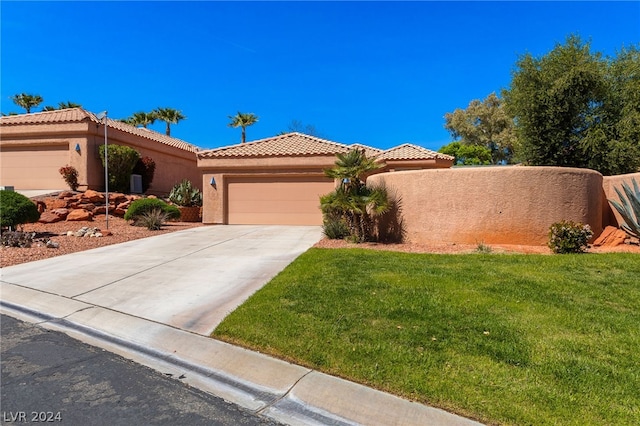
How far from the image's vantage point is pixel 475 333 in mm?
4492

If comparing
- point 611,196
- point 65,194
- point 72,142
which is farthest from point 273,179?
point 611,196

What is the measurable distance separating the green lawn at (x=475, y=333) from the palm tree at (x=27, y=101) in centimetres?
4317

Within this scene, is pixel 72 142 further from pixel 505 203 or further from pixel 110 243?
pixel 505 203

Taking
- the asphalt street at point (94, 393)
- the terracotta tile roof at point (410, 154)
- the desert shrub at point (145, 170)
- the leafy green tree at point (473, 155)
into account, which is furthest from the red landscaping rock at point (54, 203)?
the leafy green tree at point (473, 155)

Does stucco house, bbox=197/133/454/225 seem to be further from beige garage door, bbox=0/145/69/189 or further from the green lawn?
the green lawn

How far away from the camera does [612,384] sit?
347cm

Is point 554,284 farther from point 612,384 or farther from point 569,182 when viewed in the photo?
point 569,182

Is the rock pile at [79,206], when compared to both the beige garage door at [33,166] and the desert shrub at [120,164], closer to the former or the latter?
the desert shrub at [120,164]

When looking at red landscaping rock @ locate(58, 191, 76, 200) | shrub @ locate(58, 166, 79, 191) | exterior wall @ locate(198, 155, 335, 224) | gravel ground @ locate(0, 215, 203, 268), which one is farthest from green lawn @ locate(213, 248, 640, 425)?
shrub @ locate(58, 166, 79, 191)

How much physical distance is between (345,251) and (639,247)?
A: 287 inches

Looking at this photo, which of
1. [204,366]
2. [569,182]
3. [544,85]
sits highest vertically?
[544,85]

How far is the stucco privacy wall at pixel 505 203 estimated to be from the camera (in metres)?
10.1

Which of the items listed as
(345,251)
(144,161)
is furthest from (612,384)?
(144,161)

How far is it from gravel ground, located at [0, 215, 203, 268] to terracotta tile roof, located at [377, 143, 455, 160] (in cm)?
973
